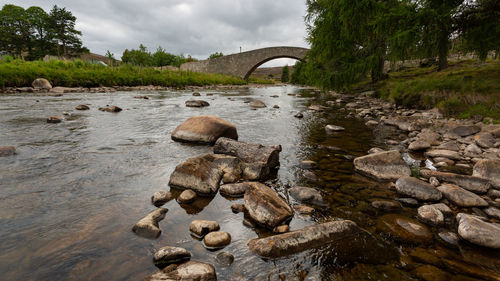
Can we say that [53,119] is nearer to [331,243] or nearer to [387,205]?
[331,243]

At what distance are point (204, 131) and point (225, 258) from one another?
15.1 ft

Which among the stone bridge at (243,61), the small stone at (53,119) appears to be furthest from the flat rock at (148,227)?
the stone bridge at (243,61)

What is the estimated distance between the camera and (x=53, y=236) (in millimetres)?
2572

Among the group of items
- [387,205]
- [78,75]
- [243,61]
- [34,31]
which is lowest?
[387,205]

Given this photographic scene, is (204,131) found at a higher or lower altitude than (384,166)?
higher

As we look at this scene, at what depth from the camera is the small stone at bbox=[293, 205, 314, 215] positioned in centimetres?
321

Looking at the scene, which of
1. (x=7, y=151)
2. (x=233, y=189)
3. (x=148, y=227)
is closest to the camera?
(x=148, y=227)

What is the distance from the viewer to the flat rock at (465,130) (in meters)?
6.60

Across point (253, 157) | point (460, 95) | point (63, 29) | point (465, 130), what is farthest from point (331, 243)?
point (63, 29)

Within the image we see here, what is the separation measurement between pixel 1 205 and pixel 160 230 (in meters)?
2.35

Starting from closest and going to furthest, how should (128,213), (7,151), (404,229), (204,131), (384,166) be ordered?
(404,229), (128,213), (384,166), (7,151), (204,131)

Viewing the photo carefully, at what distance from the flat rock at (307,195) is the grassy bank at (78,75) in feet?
81.0

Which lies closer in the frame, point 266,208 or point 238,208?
Result: point 266,208

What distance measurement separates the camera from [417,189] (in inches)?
141
